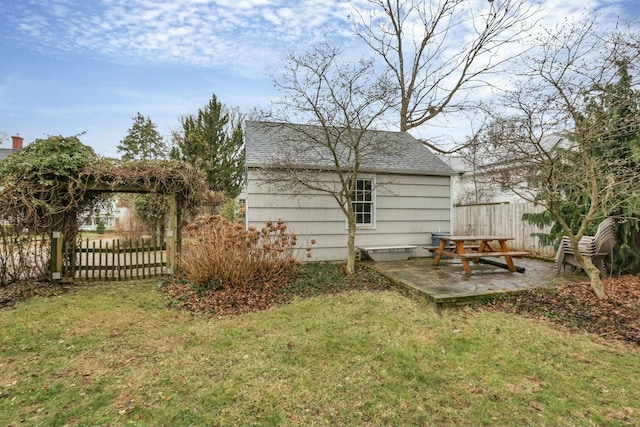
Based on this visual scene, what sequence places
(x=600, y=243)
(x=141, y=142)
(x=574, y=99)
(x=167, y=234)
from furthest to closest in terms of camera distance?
1. (x=141, y=142)
2. (x=167, y=234)
3. (x=600, y=243)
4. (x=574, y=99)

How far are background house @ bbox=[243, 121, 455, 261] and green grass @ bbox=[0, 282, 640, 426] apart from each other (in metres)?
3.28

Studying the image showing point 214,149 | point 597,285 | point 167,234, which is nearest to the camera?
point 597,285

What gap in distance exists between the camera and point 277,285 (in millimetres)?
A: 5680

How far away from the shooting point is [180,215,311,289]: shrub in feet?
17.8

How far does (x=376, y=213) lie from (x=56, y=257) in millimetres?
7125

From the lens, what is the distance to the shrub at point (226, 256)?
5.42 m

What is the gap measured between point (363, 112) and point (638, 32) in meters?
4.57

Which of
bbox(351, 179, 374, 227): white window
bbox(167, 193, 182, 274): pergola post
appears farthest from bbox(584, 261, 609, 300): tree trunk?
bbox(167, 193, 182, 274): pergola post

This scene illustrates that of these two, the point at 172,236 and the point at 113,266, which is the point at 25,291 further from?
the point at 172,236

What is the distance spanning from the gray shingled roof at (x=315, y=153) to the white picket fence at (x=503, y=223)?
130 inches

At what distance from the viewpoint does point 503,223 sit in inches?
A: 411

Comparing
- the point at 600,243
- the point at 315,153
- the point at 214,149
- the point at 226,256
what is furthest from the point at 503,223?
the point at 214,149

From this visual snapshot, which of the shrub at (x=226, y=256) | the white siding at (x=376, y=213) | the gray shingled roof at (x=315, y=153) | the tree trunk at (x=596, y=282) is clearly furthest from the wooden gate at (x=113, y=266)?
the tree trunk at (x=596, y=282)

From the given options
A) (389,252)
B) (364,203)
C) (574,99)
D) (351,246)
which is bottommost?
(389,252)
